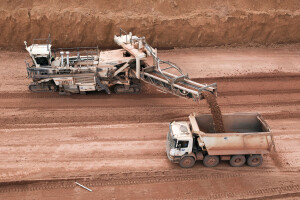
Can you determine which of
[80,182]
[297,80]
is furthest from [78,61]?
[297,80]

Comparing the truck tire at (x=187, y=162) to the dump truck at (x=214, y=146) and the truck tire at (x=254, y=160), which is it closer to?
the dump truck at (x=214, y=146)

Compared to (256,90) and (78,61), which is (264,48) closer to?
(256,90)

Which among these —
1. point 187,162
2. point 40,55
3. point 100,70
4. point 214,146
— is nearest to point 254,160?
point 214,146

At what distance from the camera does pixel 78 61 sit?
15070mm

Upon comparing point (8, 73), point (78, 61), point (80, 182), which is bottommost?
point (80, 182)

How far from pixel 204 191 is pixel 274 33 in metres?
13.0

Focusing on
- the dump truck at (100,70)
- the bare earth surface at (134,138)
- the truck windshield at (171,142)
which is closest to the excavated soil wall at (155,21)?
the bare earth surface at (134,138)

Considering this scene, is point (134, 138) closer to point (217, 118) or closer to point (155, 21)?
point (217, 118)

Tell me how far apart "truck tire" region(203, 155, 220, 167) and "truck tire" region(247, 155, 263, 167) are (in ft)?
3.58

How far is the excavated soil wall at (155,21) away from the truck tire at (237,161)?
976 cm

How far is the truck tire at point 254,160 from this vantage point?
1105 cm

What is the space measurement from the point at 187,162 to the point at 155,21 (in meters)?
9.97

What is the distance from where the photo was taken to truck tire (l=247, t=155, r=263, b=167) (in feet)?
36.3

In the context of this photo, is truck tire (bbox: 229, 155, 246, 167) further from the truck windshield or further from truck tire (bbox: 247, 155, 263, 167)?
the truck windshield
